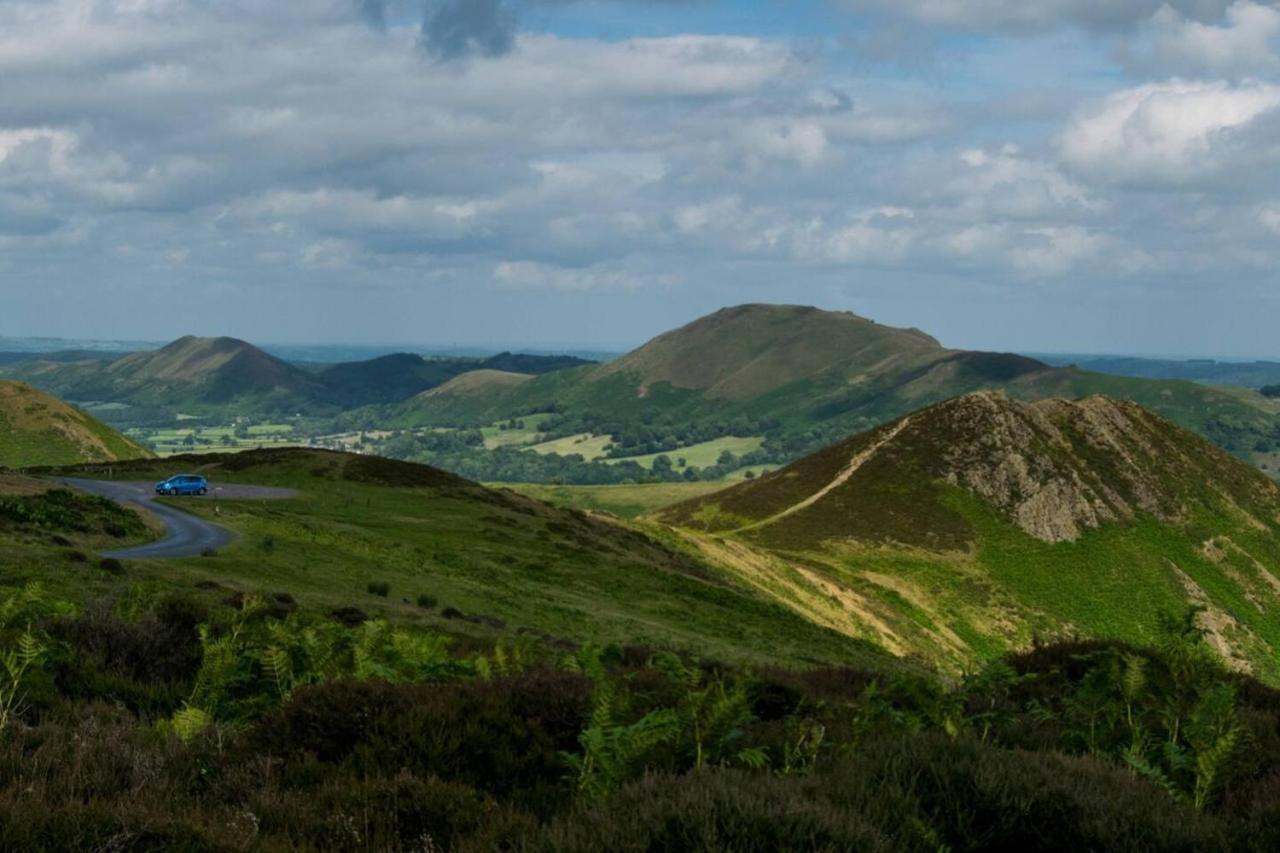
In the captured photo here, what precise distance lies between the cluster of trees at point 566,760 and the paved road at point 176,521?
29.1 meters

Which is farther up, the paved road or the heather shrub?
the heather shrub

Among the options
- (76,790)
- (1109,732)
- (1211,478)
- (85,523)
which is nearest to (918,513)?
(1211,478)

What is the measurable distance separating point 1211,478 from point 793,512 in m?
65.7

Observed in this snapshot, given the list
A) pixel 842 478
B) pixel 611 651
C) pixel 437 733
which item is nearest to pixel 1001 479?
pixel 842 478

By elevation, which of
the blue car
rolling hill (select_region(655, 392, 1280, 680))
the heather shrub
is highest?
the heather shrub

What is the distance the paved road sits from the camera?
150ft

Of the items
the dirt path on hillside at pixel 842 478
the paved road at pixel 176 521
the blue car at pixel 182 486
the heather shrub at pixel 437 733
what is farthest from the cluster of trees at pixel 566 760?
the dirt path on hillside at pixel 842 478

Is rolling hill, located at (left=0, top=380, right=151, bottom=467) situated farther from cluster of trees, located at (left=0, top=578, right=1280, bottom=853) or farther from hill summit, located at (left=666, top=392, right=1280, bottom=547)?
cluster of trees, located at (left=0, top=578, right=1280, bottom=853)

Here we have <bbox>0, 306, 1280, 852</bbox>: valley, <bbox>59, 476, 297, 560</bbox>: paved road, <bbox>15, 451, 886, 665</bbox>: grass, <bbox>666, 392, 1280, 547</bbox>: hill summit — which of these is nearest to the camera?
<bbox>0, 306, 1280, 852</bbox>: valley

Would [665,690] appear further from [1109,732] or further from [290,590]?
[290,590]

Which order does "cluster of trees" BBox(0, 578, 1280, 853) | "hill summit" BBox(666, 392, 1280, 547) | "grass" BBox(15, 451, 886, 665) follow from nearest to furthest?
"cluster of trees" BBox(0, 578, 1280, 853) < "grass" BBox(15, 451, 886, 665) < "hill summit" BBox(666, 392, 1280, 547)

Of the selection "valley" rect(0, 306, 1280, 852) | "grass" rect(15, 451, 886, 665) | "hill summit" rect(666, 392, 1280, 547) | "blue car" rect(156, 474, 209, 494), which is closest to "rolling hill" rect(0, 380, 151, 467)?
"valley" rect(0, 306, 1280, 852)

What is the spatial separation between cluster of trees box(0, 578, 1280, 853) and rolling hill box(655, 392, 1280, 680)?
68323 mm

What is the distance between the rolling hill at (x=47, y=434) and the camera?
6358 inches
